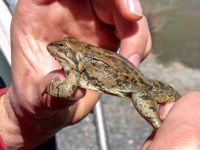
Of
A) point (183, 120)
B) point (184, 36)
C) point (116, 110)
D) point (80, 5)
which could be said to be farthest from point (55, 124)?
point (184, 36)

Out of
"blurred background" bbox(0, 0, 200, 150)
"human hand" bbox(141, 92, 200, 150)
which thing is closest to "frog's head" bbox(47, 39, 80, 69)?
"human hand" bbox(141, 92, 200, 150)

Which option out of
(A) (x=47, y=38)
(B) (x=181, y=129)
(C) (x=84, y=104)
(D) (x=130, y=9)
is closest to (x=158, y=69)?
(C) (x=84, y=104)

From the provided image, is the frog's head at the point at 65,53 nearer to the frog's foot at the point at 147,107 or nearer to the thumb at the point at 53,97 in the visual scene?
the thumb at the point at 53,97

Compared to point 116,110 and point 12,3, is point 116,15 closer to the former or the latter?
point 12,3

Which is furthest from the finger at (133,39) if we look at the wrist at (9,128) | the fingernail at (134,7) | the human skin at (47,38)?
the wrist at (9,128)

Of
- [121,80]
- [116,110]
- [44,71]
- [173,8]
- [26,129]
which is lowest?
[173,8]
